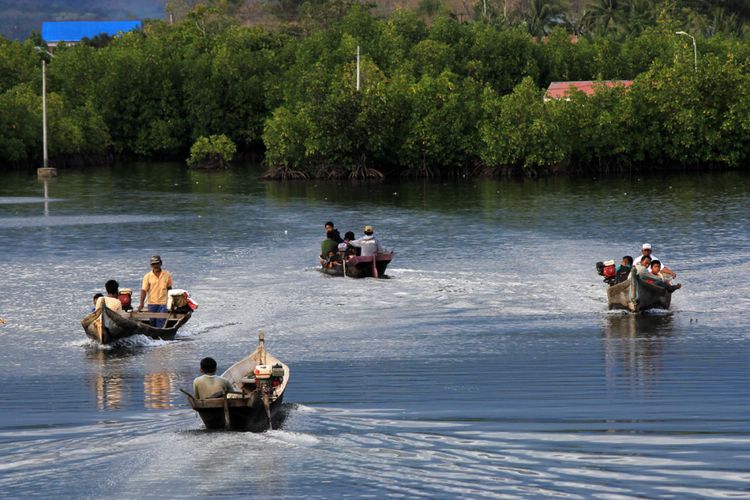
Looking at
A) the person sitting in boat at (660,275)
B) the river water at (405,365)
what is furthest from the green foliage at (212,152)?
the person sitting in boat at (660,275)

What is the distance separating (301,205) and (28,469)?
176ft

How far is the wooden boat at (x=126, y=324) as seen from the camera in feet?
Result: 106

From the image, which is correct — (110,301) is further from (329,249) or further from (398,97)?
(398,97)

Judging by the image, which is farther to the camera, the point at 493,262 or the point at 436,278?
the point at 493,262

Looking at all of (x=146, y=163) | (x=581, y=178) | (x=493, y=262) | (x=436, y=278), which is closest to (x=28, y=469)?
(x=436, y=278)

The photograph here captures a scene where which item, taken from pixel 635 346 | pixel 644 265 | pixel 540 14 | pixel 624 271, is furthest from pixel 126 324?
pixel 540 14

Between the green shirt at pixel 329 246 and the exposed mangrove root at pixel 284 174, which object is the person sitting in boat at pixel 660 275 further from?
the exposed mangrove root at pixel 284 174

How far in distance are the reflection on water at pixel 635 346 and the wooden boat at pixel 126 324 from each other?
37.1 ft

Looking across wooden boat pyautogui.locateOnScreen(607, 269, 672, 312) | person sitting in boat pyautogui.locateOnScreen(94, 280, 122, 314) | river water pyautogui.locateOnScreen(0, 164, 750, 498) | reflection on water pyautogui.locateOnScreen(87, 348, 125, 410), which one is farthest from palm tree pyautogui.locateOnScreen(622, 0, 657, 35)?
reflection on water pyautogui.locateOnScreen(87, 348, 125, 410)

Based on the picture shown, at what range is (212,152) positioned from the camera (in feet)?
357

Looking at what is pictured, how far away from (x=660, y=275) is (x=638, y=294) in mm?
1546

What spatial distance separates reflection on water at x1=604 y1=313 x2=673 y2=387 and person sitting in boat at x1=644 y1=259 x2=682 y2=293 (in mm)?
818

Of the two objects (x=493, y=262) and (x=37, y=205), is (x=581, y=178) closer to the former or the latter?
(x=37, y=205)

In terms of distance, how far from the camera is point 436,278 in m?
45.1
